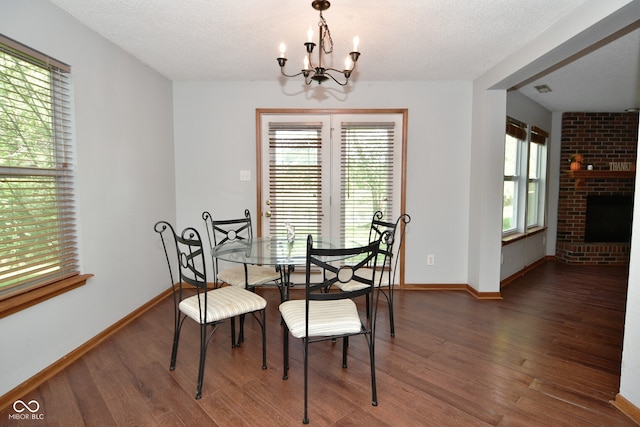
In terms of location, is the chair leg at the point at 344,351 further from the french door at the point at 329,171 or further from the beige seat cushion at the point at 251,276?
the french door at the point at 329,171

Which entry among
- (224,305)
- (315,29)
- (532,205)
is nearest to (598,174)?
(532,205)

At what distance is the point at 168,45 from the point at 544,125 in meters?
5.17

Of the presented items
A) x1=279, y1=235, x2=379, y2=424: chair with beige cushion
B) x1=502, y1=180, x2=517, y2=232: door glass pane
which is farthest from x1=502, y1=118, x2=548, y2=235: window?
x1=279, y1=235, x2=379, y2=424: chair with beige cushion

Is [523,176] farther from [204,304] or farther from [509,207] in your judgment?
[204,304]

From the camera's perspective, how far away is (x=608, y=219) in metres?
5.36

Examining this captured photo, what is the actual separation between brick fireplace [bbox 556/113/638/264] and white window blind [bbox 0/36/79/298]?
6.35m

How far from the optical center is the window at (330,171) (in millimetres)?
3779

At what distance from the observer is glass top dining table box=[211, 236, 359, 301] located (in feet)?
7.17

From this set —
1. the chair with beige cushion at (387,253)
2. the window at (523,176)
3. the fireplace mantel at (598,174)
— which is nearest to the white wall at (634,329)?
the chair with beige cushion at (387,253)

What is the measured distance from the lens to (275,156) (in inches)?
150

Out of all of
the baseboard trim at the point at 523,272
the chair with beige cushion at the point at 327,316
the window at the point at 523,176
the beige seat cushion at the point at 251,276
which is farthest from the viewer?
the window at the point at 523,176
